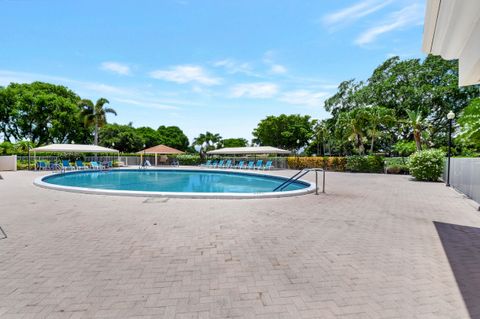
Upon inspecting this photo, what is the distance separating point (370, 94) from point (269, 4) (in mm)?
26461

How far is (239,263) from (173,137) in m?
60.3

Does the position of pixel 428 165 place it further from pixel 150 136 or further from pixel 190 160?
pixel 150 136

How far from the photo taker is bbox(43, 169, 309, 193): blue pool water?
13844 mm

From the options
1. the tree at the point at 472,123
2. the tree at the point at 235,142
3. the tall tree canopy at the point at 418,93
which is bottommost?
the tree at the point at 472,123

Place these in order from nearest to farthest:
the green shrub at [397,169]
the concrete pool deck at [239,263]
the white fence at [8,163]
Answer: the concrete pool deck at [239,263] → the green shrub at [397,169] → the white fence at [8,163]

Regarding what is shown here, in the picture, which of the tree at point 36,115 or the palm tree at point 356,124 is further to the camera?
the tree at point 36,115

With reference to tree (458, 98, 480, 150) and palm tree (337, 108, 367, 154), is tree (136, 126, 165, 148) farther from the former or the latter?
tree (458, 98, 480, 150)

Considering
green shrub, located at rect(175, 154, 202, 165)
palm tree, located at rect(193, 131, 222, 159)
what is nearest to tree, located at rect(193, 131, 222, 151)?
palm tree, located at rect(193, 131, 222, 159)

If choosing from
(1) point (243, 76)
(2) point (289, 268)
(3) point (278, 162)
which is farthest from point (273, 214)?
(3) point (278, 162)

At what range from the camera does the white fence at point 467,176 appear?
782 cm

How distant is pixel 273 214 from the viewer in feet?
20.4

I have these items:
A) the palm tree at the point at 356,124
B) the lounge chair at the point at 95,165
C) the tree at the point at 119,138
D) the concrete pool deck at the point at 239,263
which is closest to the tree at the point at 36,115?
the tree at the point at 119,138

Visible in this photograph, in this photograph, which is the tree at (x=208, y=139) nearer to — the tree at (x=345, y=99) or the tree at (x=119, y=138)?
the tree at (x=119, y=138)

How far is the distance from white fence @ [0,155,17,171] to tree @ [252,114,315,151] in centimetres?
3582
